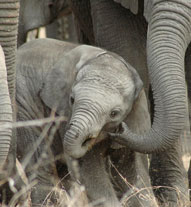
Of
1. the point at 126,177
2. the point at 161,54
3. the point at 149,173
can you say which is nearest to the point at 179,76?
the point at 161,54

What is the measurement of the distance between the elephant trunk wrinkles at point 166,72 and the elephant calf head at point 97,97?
14 centimetres

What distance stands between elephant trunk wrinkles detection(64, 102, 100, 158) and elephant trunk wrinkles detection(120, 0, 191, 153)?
0.30m

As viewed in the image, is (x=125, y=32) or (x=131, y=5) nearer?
(x=131, y=5)

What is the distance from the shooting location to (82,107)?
17.7 feet

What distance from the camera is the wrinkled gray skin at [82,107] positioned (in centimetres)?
546

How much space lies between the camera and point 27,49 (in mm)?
6191

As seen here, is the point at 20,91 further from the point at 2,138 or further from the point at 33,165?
the point at 2,138

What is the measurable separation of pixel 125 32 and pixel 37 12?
192 cm

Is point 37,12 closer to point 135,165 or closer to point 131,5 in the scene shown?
point 131,5

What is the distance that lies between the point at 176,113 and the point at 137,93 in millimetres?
319

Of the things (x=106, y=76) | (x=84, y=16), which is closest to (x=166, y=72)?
(x=106, y=76)

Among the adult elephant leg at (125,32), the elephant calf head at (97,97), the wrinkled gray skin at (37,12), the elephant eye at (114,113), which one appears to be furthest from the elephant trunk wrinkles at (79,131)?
the wrinkled gray skin at (37,12)

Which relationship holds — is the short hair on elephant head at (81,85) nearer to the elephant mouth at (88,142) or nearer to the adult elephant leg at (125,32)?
the elephant mouth at (88,142)

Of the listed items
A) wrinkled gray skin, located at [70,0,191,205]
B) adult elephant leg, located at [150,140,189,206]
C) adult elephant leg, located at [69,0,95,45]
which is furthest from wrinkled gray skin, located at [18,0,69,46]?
adult elephant leg, located at [150,140,189,206]
